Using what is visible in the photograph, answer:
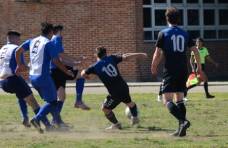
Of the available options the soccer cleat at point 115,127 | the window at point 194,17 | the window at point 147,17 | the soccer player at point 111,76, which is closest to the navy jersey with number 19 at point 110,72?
the soccer player at point 111,76

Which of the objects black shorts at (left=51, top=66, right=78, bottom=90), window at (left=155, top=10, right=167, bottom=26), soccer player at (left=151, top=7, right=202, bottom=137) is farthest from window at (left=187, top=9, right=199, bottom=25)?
soccer player at (left=151, top=7, right=202, bottom=137)

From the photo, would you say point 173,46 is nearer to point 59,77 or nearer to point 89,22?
point 59,77

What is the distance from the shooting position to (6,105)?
1756 centimetres

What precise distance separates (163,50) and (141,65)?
18.7 m

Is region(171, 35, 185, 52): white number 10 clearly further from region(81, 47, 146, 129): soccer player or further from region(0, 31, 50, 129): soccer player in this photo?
region(0, 31, 50, 129): soccer player

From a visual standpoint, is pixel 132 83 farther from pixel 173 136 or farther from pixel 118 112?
pixel 173 136

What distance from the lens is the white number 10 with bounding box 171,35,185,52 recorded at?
1130 cm

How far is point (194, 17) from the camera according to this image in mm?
32688

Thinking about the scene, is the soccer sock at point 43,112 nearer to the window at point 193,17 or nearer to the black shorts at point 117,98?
the black shorts at point 117,98

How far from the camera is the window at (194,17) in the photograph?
31609 millimetres

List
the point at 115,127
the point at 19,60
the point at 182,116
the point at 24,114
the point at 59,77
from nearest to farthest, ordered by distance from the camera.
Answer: the point at 182,116
the point at 19,60
the point at 115,127
the point at 24,114
the point at 59,77

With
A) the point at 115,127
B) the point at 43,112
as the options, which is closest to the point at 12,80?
the point at 43,112

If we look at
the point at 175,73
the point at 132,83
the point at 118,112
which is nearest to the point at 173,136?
the point at 175,73

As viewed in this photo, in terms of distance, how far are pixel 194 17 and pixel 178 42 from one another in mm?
21623
